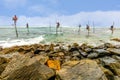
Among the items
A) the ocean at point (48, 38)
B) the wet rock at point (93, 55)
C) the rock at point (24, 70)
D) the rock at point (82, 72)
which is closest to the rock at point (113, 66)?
the wet rock at point (93, 55)

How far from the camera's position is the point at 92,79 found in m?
11.1

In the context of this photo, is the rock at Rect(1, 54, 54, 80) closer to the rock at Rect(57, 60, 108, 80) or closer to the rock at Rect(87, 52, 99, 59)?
the rock at Rect(57, 60, 108, 80)

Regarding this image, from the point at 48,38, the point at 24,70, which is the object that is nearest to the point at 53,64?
the point at 24,70

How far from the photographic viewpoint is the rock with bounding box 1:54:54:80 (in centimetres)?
1084

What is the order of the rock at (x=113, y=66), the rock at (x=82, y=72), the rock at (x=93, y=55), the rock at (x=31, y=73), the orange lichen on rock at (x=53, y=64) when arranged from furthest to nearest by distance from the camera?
the rock at (x=93, y=55), the rock at (x=113, y=66), the orange lichen on rock at (x=53, y=64), the rock at (x=82, y=72), the rock at (x=31, y=73)

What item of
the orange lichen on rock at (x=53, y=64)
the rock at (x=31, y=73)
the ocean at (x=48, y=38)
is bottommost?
the ocean at (x=48, y=38)

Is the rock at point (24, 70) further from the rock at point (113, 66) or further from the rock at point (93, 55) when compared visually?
the rock at point (93, 55)

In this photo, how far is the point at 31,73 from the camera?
36.1ft

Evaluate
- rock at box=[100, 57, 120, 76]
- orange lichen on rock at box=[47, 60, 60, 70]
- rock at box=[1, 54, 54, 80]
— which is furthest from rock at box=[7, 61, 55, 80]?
rock at box=[100, 57, 120, 76]

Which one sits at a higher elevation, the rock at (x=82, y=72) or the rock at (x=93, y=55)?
the rock at (x=82, y=72)

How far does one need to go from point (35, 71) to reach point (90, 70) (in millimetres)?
1922

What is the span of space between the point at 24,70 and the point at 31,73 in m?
0.26

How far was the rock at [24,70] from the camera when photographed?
10.8m

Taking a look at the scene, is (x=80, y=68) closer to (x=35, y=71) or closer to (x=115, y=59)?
(x=35, y=71)
